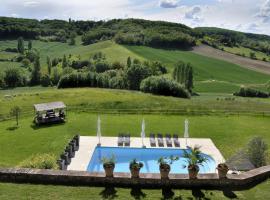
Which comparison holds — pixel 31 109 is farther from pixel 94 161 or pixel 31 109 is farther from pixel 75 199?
pixel 75 199

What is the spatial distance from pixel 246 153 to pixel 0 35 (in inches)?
6611

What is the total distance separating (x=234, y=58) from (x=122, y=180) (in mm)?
114034

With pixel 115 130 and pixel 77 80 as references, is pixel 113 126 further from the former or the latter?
pixel 77 80

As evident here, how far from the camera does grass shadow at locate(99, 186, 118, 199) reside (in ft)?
39.7

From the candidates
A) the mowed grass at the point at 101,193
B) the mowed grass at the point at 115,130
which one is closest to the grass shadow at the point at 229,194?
the mowed grass at the point at 101,193

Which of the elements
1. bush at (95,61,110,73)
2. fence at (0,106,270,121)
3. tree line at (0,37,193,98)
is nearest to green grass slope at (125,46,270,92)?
tree line at (0,37,193,98)

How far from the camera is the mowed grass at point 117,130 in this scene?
84.7 ft

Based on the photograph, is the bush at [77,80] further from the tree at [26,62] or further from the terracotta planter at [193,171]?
the tree at [26,62]

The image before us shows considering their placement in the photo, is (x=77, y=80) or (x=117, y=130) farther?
(x=77, y=80)

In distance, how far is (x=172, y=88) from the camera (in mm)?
58625

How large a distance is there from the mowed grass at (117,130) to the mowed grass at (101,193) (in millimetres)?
10359

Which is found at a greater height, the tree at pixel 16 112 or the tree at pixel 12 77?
the tree at pixel 16 112

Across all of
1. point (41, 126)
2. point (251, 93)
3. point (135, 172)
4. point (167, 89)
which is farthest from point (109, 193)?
point (251, 93)

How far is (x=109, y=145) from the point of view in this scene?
87.2 ft
